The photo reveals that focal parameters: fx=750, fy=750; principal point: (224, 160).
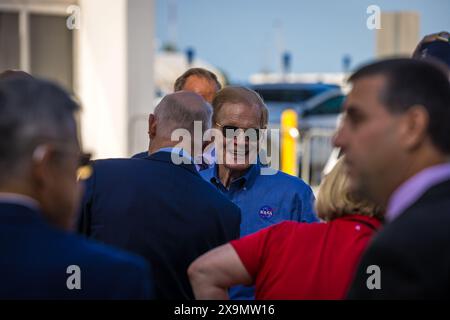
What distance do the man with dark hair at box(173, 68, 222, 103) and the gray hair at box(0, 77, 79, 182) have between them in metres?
4.03

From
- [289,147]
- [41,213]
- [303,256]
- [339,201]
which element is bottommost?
[289,147]

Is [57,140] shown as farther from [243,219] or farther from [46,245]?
[243,219]

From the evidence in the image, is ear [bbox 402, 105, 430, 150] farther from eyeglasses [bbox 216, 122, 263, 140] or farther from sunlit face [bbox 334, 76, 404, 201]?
eyeglasses [bbox 216, 122, 263, 140]

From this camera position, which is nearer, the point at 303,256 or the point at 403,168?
the point at 403,168

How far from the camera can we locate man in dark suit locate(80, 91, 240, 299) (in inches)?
125

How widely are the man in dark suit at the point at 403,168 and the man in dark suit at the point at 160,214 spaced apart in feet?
3.70

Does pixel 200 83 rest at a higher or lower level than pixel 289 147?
higher

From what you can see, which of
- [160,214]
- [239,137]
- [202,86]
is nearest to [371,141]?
[160,214]


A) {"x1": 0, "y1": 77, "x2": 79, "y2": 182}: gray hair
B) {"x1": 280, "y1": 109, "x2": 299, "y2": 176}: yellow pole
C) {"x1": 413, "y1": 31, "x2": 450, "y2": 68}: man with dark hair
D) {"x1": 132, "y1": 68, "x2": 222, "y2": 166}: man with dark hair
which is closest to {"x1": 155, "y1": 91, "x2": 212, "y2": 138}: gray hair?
{"x1": 413, "y1": 31, "x2": 450, "y2": 68}: man with dark hair

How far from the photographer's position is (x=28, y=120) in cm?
190

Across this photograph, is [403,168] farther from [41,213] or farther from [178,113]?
[178,113]

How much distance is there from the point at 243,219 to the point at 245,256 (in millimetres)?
1457

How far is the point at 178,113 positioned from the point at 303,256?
1254 millimetres
